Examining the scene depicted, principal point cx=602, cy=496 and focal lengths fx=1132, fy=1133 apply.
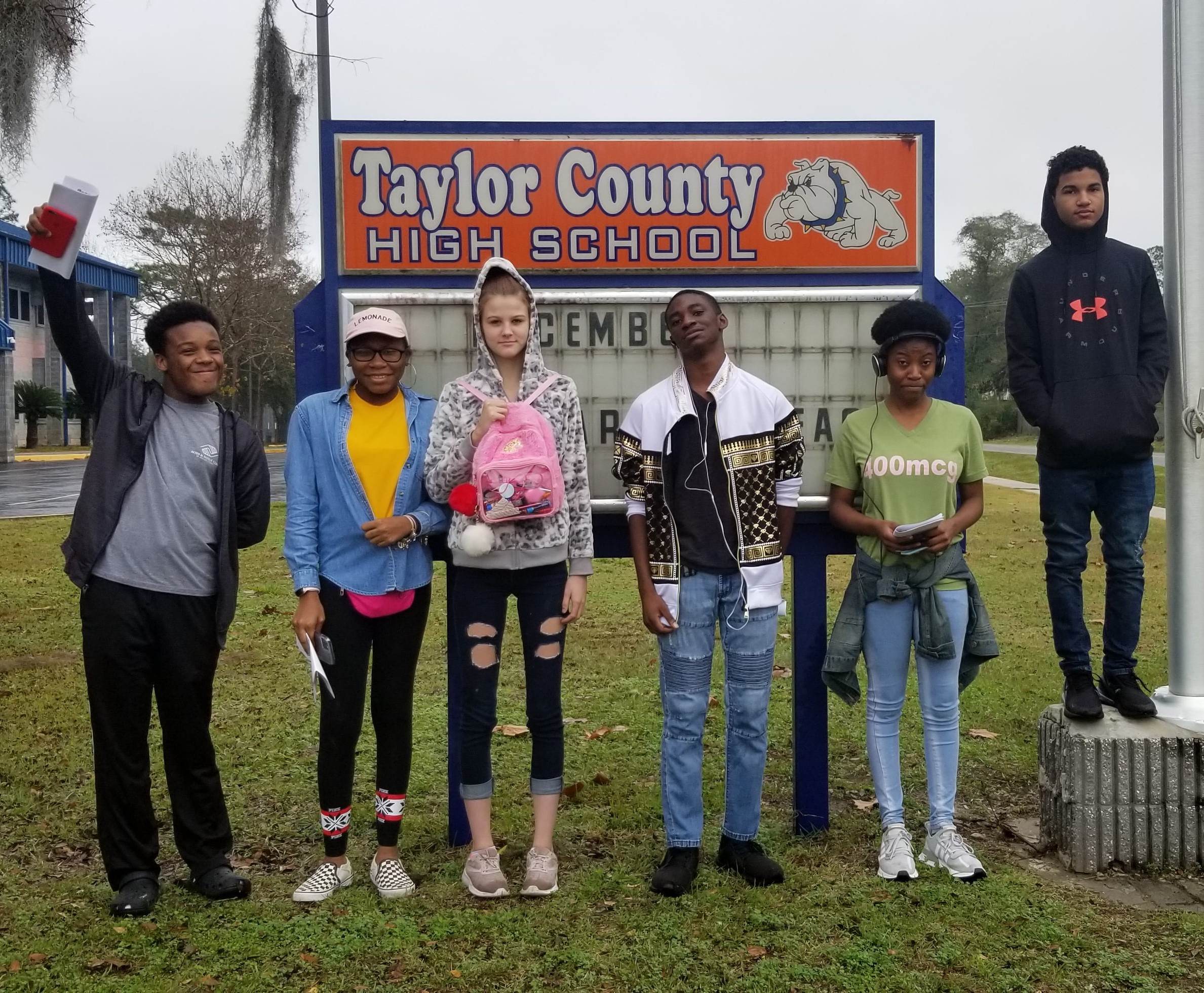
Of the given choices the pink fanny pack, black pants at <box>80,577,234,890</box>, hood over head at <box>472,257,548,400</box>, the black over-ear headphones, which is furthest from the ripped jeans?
the black over-ear headphones

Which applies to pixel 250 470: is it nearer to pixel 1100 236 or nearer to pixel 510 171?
pixel 510 171

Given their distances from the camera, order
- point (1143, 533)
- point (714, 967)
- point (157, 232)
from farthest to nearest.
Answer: point (157, 232) < point (1143, 533) < point (714, 967)

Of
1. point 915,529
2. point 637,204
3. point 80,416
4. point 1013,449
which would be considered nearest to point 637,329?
point 637,204

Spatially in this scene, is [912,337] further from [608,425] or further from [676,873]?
[676,873]

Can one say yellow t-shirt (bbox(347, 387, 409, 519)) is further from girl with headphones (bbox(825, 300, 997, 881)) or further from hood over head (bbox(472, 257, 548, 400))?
girl with headphones (bbox(825, 300, 997, 881))

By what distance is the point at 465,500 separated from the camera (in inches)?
146

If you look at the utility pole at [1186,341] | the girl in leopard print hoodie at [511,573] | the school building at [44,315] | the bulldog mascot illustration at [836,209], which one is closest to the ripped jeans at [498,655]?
the girl in leopard print hoodie at [511,573]

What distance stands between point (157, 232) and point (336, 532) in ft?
79.0

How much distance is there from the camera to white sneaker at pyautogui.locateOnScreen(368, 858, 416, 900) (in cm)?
391

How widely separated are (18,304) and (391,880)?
50.7 meters

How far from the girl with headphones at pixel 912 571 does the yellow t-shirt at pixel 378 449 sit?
1580 mm

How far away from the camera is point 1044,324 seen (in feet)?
13.7

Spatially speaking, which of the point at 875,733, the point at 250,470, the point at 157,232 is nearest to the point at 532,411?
the point at 250,470

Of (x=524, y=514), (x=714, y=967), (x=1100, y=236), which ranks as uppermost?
(x=1100, y=236)
